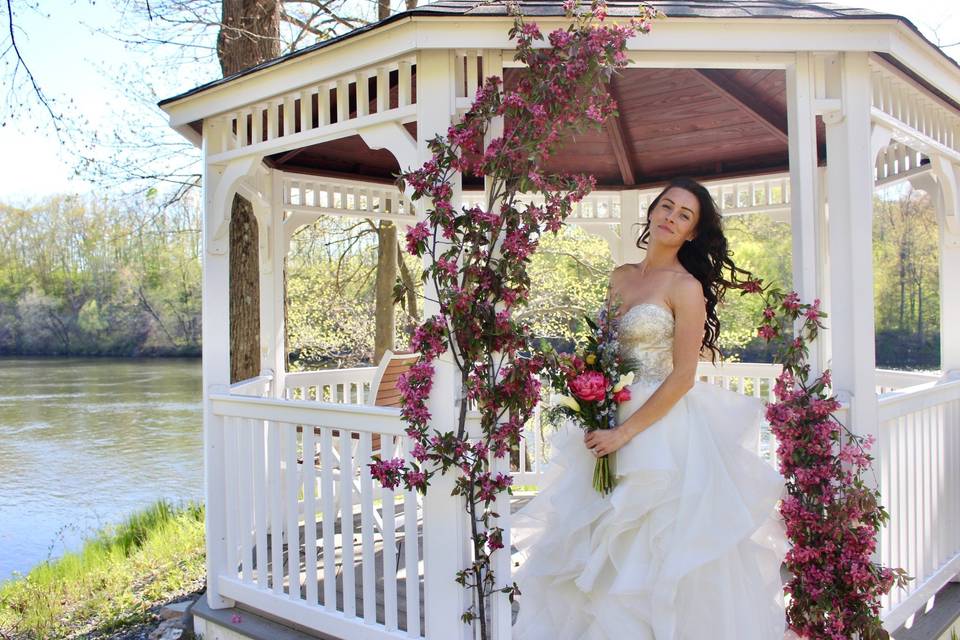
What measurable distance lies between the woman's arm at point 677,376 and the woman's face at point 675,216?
21 centimetres

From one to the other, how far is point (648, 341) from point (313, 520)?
1572 millimetres

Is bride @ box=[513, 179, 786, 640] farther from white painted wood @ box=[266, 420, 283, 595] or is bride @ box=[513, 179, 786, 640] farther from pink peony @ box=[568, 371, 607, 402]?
white painted wood @ box=[266, 420, 283, 595]

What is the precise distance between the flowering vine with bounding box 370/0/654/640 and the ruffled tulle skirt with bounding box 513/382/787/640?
0.29 m

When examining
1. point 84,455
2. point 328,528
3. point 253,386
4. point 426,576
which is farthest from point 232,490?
point 84,455

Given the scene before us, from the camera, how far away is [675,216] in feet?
8.68

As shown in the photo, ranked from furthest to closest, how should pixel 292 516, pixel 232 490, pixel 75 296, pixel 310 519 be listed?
pixel 75 296
pixel 232 490
pixel 292 516
pixel 310 519

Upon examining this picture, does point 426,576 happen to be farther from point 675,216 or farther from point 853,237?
point 853,237

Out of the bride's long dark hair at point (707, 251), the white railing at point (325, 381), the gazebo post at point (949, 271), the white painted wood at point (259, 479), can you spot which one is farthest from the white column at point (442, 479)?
the gazebo post at point (949, 271)

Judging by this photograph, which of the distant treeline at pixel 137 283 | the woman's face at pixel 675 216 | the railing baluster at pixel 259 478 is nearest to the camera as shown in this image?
the woman's face at pixel 675 216

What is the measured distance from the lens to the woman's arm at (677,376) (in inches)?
97.4

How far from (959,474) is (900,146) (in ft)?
6.36

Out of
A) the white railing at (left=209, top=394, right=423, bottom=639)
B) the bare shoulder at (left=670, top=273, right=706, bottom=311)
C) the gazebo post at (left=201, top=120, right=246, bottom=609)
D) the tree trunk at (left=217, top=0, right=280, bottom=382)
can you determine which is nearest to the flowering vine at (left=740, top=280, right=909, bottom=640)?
the bare shoulder at (left=670, top=273, right=706, bottom=311)

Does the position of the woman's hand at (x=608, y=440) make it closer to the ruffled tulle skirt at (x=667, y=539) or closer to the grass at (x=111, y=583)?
the ruffled tulle skirt at (x=667, y=539)

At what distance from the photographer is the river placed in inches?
349
